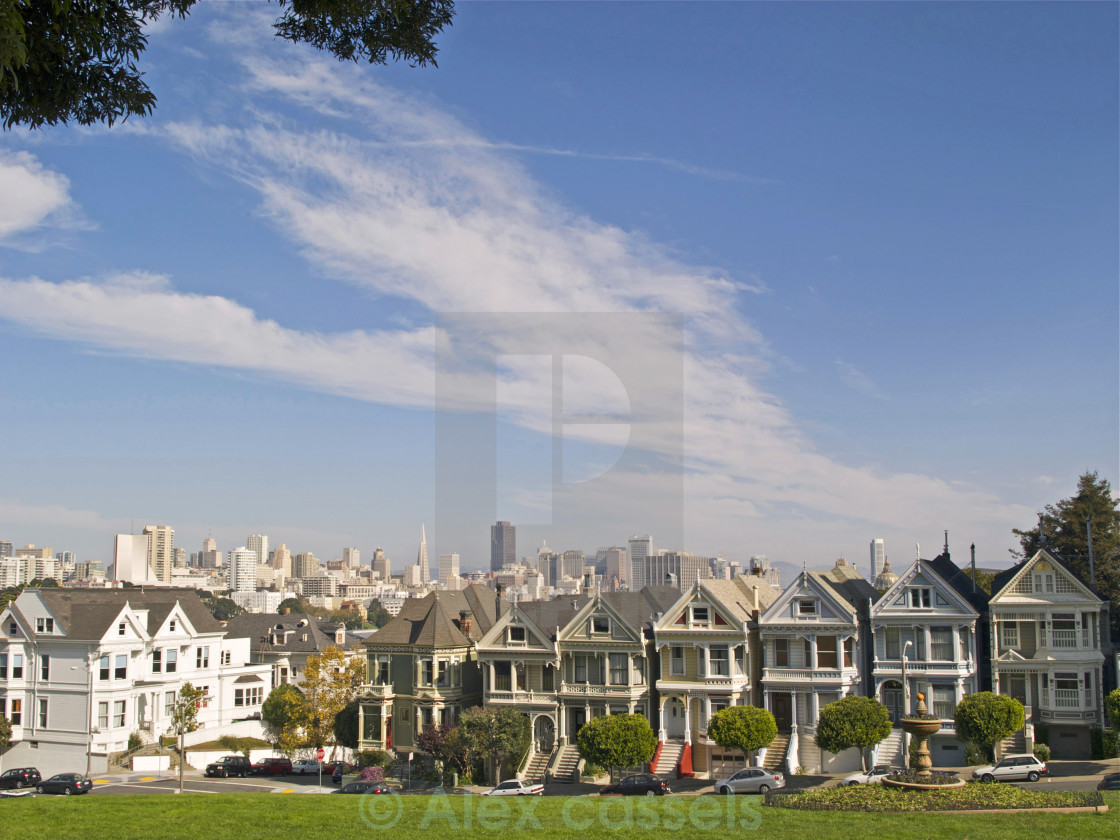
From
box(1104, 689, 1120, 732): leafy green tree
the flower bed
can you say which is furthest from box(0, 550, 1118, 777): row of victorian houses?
the flower bed

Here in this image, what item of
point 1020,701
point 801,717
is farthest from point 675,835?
point 1020,701

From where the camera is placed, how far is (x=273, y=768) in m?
52.9

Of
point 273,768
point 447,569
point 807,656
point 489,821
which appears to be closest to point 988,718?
point 807,656

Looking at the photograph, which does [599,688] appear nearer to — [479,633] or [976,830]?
[479,633]

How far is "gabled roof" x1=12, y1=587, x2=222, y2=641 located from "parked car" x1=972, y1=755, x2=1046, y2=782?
47419 millimetres

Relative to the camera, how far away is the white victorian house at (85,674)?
184 feet

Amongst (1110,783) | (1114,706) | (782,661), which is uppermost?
(782,661)

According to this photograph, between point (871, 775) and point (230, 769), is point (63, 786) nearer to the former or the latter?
point (230, 769)

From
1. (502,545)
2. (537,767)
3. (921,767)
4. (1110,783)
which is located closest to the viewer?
(921,767)

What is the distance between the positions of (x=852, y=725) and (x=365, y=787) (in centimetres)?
2117

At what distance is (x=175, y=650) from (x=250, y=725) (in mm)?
6932

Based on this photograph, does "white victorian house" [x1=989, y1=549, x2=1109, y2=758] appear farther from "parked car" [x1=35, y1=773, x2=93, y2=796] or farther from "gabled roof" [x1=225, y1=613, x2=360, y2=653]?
"gabled roof" [x1=225, y1=613, x2=360, y2=653]

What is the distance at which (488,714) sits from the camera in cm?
4728

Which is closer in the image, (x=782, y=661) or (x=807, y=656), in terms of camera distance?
(x=807, y=656)
